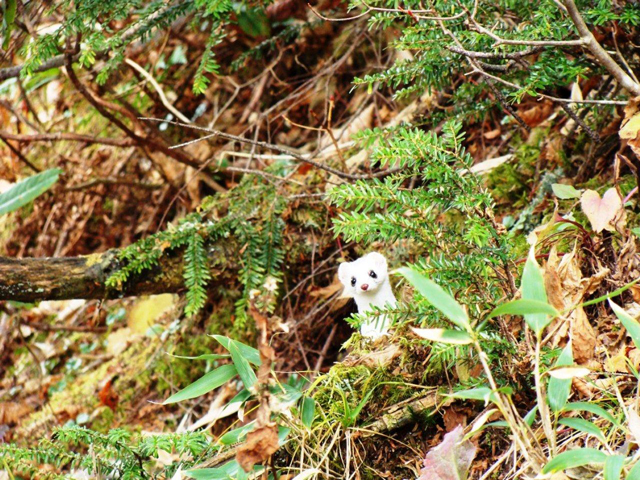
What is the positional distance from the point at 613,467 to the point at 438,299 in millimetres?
473

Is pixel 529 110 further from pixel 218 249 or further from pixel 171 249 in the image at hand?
pixel 171 249

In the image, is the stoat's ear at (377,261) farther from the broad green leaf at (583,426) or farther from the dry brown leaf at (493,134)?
the dry brown leaf at (493,134)

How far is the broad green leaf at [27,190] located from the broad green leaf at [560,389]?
1.22 metres

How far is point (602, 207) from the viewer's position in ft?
6.11

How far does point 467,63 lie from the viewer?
2.25 metres

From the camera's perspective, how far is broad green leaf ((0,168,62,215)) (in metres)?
1.47

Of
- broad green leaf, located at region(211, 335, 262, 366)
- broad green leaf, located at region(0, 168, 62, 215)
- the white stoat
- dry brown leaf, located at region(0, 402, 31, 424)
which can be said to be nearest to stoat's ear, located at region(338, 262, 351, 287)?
the white stoat

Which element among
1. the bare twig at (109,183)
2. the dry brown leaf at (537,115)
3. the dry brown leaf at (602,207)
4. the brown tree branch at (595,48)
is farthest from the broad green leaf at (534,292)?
the bare twig at (109,183)

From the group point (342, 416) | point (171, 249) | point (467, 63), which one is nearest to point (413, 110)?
point (467, 63)

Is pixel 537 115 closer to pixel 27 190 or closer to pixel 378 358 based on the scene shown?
pixel 378 358

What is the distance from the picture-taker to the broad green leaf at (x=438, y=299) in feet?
4.46

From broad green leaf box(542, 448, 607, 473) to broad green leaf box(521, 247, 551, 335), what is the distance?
25 centimetres

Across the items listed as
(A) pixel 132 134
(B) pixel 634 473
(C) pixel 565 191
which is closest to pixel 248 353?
(B) pixel 634 473

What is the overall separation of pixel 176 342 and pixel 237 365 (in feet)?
6.49
